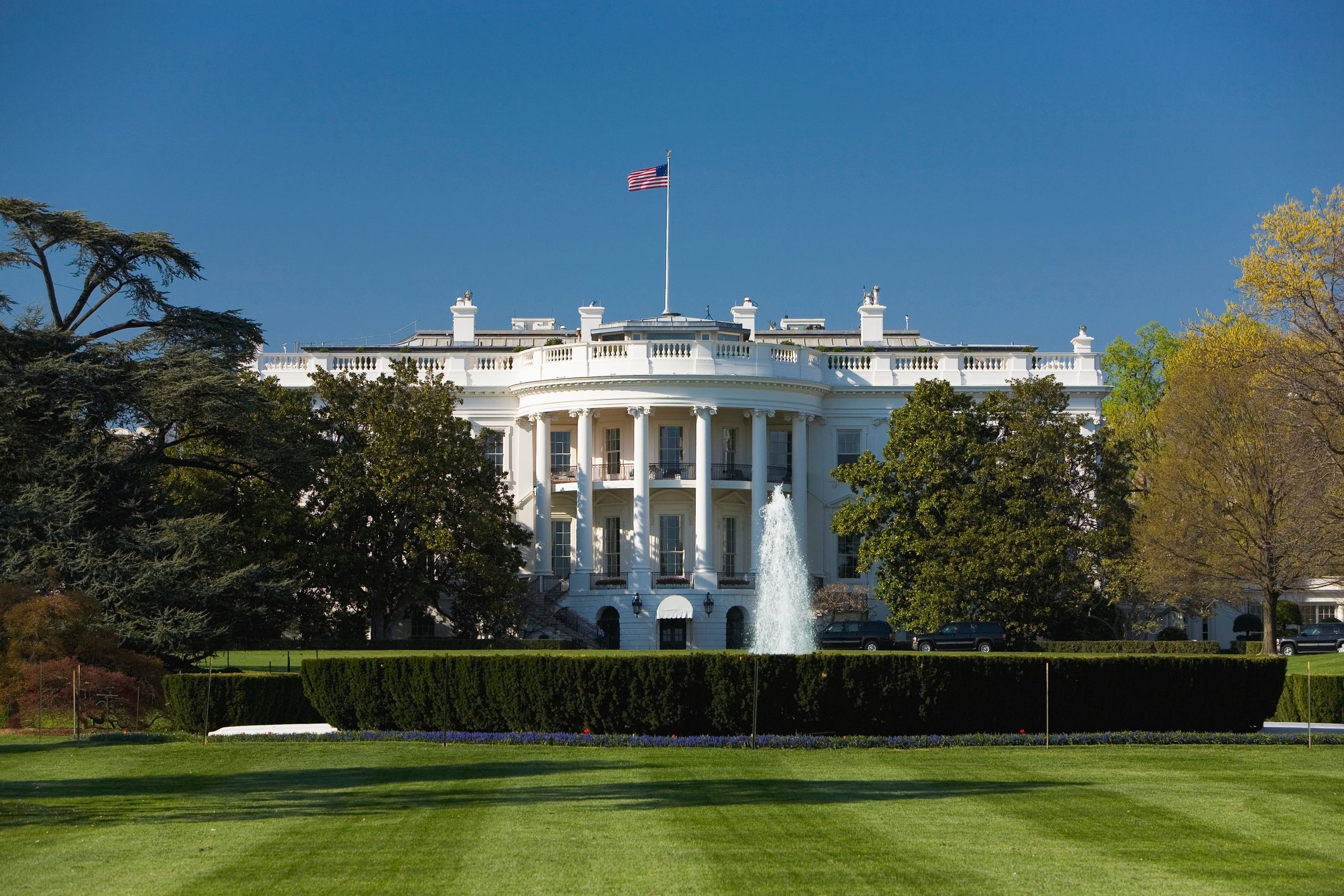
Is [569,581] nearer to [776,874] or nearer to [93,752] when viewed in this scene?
[93,752]

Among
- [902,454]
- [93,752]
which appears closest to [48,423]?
[93,752]

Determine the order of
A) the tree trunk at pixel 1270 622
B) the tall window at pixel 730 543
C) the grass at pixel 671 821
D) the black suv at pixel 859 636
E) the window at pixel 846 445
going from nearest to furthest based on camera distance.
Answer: the grass at pixel 671 821
the tree trunk at pixel 1270 622
the black suv at pixel 859 636
the tall window at pixel 730 543
the window at pixel 846 445

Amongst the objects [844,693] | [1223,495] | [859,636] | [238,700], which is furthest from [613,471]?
[844,693]

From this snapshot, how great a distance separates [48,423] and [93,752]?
1576 centimetres

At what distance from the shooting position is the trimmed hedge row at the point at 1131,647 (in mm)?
48469

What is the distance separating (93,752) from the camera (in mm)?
22391

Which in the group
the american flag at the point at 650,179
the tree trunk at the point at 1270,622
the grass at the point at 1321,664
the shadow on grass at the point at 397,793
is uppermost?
the american flag at the point at 650,179

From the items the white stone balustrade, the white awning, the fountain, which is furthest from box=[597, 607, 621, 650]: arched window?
the white stone balustrade

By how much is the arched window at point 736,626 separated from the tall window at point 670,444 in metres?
7.23

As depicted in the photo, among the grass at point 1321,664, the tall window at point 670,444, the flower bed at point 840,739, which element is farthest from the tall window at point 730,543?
the flower bed at point 840,739

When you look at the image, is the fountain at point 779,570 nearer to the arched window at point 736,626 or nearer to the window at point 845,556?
the arched window at point 736,626

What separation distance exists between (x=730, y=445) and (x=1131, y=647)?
69.4 ft

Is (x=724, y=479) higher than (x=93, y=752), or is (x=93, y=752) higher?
(x=724, y=479)

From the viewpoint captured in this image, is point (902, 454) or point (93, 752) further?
point (902, 454)
